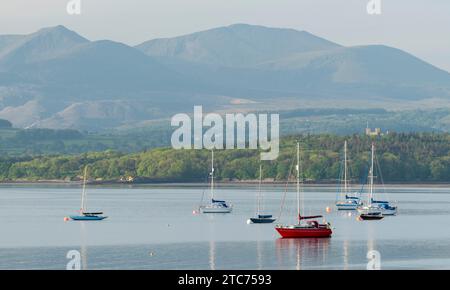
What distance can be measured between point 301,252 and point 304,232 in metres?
8.93

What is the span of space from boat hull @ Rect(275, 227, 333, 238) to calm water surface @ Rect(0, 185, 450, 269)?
0.65m

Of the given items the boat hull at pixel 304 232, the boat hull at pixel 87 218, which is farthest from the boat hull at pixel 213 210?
the boat hull at pixel 304 232

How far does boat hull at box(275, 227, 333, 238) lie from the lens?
7856cm

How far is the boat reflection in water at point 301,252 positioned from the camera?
2499 inches

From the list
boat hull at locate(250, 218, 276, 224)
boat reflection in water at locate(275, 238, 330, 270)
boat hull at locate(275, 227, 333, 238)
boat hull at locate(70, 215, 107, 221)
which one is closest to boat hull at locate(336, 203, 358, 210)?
boat hull at locate(250, 218, 276, 224)

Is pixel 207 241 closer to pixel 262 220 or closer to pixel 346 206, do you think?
pixel 262 220

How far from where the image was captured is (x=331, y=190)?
636ft

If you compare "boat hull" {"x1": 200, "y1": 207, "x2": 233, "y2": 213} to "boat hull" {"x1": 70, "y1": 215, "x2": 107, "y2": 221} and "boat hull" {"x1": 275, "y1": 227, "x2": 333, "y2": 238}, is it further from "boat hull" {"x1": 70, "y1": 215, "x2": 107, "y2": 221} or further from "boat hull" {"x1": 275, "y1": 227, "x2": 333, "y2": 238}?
"boat hull" {"x1": 275, "y1": 227, "x2": 333, "y2": 238}

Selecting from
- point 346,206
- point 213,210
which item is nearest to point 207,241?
point 213,210

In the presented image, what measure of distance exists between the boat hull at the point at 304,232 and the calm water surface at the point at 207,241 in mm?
654

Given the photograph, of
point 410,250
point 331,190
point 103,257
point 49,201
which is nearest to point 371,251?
point 410,250

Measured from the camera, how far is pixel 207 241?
79562mm

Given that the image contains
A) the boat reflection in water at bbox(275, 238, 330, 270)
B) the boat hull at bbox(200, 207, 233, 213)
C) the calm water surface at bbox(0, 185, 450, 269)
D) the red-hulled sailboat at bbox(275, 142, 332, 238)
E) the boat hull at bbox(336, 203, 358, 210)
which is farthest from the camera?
the boat hull at bbox(336, 203, 358, 210)
